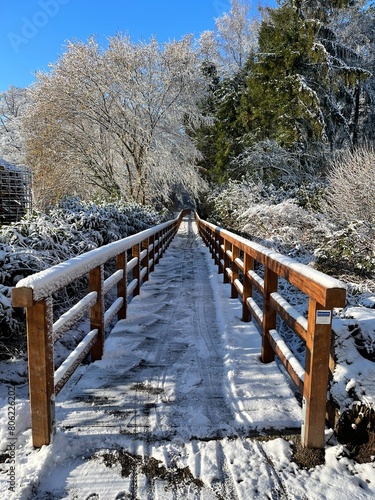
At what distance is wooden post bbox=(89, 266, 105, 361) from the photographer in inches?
118

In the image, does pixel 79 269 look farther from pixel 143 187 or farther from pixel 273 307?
pixel 143 187

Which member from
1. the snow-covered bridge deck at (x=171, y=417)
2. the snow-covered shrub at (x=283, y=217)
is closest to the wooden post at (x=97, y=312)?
the snow-covered bridge deck at (x=171, y=417)

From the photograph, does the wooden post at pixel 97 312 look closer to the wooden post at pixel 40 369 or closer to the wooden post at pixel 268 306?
the wooden post at pixel 40 369

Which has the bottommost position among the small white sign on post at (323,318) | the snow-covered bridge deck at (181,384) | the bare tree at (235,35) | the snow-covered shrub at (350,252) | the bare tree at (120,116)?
the snow-covered bridge deck at (181,384)

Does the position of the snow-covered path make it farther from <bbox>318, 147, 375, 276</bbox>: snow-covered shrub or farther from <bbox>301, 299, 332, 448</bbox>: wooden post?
<bbox>318, 147, 375, 276</bbox>: snow-covered shrub

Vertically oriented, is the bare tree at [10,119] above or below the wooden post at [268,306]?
above

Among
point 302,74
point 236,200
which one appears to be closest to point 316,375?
point 236,200

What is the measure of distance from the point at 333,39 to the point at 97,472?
17.5m

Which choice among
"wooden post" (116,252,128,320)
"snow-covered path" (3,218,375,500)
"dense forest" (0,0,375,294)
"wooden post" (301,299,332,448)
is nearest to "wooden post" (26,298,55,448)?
"snow-covered path" (3,218,375,500)

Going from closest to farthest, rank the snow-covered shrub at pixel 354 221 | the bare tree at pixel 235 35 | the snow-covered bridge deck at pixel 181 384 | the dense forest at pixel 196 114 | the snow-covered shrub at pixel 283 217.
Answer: the snow-covered bridge deck at pixel 181 384 < the snow-covered shrub at pixel 354 221 < the snow-covered shrub at pixel 283 217 < the dense forest at pixel 196 114 < the bare tree at pixel 235 35

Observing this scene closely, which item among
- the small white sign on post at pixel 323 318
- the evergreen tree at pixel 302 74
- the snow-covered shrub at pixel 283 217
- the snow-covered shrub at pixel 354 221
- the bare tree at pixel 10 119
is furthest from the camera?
the bare tree at pixel 10 119

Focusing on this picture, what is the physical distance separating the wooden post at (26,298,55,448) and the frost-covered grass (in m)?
1.45

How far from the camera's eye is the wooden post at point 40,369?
189cm

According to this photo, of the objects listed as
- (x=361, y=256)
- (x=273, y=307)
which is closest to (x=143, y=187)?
(x=361, y=256)
